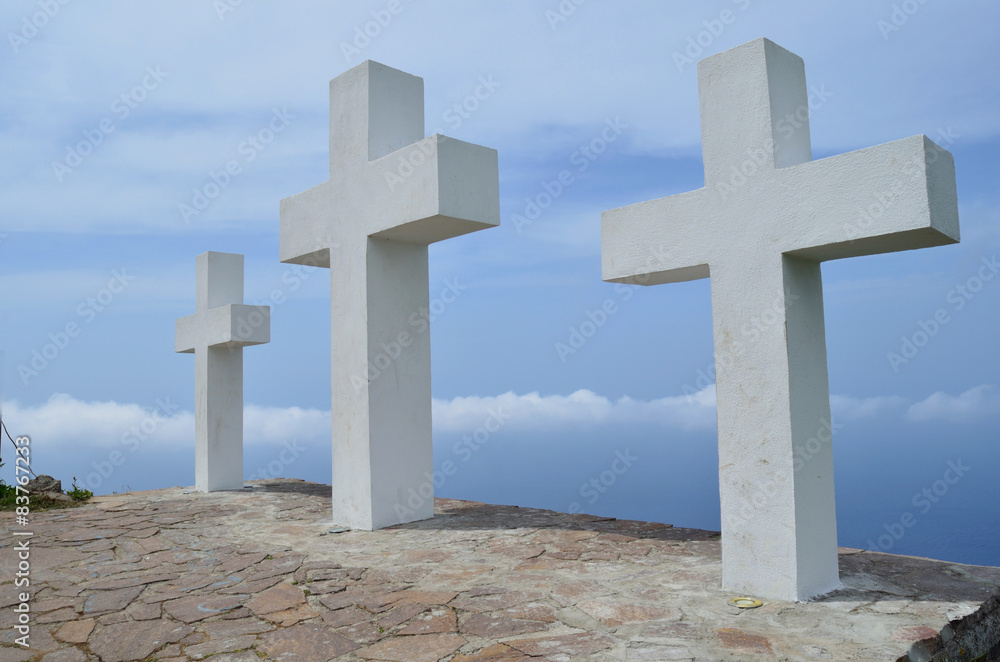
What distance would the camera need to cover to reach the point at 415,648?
3.15 metres

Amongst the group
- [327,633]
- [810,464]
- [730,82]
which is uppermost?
[730,82]

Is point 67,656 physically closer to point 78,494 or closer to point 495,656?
point 495,656

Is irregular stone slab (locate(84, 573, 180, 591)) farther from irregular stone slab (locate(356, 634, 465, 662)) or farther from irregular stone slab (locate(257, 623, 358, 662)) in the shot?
irregular stone slab (locate(356, 634, 465, 662))

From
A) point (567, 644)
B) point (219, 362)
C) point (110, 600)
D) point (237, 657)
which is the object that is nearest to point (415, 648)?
point (567, 644)

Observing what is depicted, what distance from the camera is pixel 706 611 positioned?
3.52 meters

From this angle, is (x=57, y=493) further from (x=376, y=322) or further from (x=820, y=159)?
(x=820, y=159)

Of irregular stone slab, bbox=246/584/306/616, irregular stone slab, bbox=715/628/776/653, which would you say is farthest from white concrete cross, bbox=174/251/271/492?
irregular stone slab, bbox=715/628/776/653

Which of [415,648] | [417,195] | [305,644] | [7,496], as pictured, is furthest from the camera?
[7,496]

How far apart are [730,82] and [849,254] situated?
3.76 ft

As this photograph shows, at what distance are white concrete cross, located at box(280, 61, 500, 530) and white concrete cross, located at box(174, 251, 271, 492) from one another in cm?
256

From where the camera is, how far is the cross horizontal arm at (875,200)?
340cm

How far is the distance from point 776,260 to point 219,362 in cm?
739

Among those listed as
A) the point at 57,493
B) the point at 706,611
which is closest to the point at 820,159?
the point at 706,611

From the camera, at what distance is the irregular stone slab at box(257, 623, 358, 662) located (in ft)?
10.4
